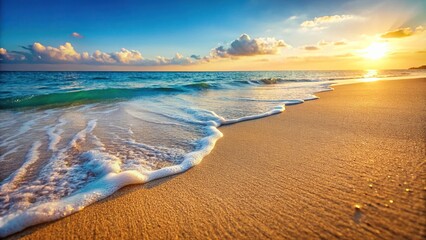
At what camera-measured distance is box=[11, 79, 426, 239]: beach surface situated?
62.8 inches

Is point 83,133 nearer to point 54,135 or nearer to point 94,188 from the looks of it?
point 54,135

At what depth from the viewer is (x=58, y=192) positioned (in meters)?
2.27

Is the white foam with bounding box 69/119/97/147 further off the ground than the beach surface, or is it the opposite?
the beach surface

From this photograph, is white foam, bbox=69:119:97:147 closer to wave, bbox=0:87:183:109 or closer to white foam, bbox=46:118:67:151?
white foam, bbox=46:118:67:151

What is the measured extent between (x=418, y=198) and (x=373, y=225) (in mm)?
587

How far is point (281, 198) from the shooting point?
78.0 inches

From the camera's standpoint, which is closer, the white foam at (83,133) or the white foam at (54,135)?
the white foam at (54,135)

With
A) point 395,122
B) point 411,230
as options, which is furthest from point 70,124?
point 395,122

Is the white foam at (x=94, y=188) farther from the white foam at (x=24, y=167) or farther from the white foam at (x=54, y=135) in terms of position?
the white foam at (x=54, y=135)

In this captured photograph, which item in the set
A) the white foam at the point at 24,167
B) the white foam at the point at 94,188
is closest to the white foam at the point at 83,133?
the white foam at the point at 24,167

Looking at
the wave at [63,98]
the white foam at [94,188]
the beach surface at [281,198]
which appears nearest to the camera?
the beach surface at [281,198]

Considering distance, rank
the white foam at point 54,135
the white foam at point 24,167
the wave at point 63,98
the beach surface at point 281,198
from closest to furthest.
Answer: the beach surface at point 281,198 < the white foam at point 24,167 < the white foam at point 54,135 < the wave at point 63,98

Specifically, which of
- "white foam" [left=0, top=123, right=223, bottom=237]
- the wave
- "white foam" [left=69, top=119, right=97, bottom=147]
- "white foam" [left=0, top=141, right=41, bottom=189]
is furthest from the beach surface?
the wave

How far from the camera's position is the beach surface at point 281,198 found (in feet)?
5.23
